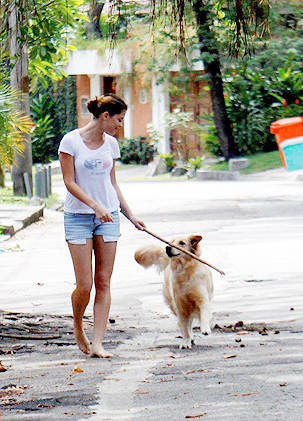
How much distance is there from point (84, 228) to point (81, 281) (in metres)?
0.39

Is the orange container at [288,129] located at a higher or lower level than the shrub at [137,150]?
higher

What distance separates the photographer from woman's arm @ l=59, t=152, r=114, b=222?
6.11m

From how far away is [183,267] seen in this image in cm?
697

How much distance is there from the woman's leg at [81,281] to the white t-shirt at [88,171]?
0.28 m

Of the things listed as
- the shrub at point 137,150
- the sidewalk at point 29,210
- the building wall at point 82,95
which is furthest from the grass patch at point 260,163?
the building wall at point 82,95

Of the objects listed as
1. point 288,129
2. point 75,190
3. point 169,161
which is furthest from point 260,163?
point 75,190

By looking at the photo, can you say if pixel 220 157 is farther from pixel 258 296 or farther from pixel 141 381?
pixel 141 381

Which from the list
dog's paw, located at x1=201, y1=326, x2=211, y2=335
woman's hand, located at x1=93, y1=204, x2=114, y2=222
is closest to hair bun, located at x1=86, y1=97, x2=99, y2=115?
woman's hand, located at x1=93, y1=204, x2=114, y2=222

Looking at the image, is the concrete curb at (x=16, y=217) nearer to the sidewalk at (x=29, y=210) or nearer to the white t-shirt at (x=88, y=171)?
the sidewalk at (x=29, y=210)

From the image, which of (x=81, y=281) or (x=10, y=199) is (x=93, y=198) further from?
(x=10, y=199)

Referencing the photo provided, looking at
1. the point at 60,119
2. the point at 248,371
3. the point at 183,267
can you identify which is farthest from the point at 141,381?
the point at 60,119

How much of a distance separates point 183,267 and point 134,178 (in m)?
24.3

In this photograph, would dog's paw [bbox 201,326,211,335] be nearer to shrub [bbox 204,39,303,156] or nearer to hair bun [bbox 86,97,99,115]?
hair bun [bbox 86,97,99,115]

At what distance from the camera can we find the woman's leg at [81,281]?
20.7 feet
